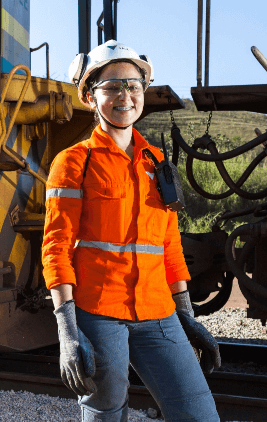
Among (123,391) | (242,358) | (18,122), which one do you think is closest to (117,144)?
(123,391)

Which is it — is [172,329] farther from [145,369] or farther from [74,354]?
[74,354]

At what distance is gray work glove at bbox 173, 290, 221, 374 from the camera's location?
1698mm

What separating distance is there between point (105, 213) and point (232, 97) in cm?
236

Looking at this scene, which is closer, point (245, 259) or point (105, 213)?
point (105, 213)

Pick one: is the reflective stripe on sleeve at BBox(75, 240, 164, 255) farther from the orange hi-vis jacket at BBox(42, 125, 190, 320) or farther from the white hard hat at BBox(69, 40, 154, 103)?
the white hard hat at BBox(69, 40, 154, 103)

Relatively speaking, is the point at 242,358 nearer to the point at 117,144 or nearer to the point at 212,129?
the point at 117,144

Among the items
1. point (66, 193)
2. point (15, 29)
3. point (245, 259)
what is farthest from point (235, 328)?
point (66, 193)

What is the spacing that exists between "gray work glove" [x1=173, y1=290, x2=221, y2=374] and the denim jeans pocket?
3.7 inches

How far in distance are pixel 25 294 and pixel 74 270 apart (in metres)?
2.21

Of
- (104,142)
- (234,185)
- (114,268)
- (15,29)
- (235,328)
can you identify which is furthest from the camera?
(235,328)

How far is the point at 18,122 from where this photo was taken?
3.49 metres

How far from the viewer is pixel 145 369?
1.55 m

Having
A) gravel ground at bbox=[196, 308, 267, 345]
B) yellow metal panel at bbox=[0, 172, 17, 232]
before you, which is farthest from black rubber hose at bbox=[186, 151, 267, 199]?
gravel ground at bbox=[196, 308, 267, 345]

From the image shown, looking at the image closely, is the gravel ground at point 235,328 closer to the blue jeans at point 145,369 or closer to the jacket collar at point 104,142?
the blue jeans at point 145,369
